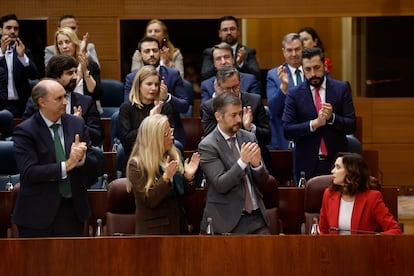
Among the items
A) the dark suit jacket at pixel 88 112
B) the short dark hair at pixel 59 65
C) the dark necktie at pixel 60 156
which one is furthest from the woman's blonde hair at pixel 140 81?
the dark necktie at pixel 60 156

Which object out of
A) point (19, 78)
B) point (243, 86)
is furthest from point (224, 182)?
point (19, 78)

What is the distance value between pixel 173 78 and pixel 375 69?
2.47m

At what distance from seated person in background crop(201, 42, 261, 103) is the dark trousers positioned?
1993 mm

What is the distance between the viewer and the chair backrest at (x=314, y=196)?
5.65 m

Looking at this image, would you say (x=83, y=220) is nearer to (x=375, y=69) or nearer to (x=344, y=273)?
(x=344, y=273)

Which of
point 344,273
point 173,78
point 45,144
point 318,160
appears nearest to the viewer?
point 344,273

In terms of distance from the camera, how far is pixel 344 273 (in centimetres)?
444

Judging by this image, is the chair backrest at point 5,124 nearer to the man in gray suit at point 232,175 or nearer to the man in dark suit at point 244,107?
the man in dark suit at point 244,107

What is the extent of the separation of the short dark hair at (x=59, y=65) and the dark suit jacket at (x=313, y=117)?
1.40 m

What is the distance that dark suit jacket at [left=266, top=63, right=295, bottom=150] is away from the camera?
22.4 ft

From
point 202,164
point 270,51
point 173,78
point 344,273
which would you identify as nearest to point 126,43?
point 270,51

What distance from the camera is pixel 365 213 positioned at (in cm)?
517

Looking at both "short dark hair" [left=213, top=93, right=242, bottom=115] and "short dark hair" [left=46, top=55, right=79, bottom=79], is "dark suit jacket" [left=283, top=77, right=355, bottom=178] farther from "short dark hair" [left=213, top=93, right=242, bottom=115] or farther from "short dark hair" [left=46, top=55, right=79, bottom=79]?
"short dark hair" [left=46, top=55, right=79, bottom=79]

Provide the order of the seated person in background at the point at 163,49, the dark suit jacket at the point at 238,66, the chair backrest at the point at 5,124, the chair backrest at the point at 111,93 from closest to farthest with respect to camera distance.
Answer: the chair backrest at the point at 5,124 < the seated person in background at the point at 163,49 < the dark suit jacket at the point at 238,66 < the chair backrest at the point at 111,93
